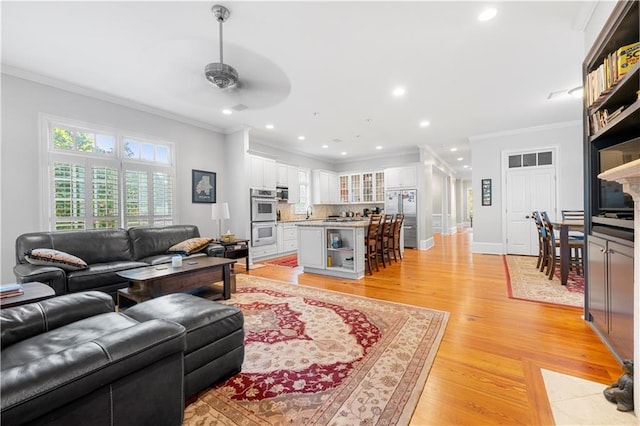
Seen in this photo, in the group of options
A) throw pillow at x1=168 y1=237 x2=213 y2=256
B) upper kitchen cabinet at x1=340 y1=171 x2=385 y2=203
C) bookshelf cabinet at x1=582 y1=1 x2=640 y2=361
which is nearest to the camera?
bookshelf cabinet at x1=582 y1=1 x2=640 y2=361

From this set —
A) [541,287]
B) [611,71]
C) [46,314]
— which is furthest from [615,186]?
[46,314]

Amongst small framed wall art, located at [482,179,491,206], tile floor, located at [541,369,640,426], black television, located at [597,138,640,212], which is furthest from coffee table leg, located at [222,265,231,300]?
small framed wall art, located at [482,179,491,206]

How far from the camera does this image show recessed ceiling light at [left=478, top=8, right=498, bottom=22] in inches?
95.5

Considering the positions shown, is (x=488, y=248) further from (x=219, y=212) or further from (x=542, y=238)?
(x=219, y=212)

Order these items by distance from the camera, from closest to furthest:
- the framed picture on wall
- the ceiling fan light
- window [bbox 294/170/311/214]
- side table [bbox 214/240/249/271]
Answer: the ceiling fan light → side table [bbox 214/240/249/271] → the framed picture on wall → window [bbox 294/170/311/214]

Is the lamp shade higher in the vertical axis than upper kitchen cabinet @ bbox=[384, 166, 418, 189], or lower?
lower

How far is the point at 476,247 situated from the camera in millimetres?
6750

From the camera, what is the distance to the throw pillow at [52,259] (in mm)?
2963

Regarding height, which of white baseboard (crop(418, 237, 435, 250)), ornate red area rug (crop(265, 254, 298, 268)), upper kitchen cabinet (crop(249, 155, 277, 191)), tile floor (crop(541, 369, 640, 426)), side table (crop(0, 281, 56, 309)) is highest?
upper kitchen cabinet (crop(249, 155, 277, 191))

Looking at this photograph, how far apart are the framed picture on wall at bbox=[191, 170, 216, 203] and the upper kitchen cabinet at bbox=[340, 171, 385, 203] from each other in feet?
15.2

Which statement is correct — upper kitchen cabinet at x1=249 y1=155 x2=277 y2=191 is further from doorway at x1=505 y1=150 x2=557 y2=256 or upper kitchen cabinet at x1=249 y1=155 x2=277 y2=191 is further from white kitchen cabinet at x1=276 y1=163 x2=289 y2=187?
doorway at x1=505 y1=150 x2=557 y2=256

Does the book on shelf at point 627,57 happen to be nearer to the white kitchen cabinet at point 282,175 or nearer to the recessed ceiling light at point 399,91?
the recessed ceiling light at point 399,91

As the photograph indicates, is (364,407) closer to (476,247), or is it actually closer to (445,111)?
(445,111)

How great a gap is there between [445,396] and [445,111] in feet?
15.4
